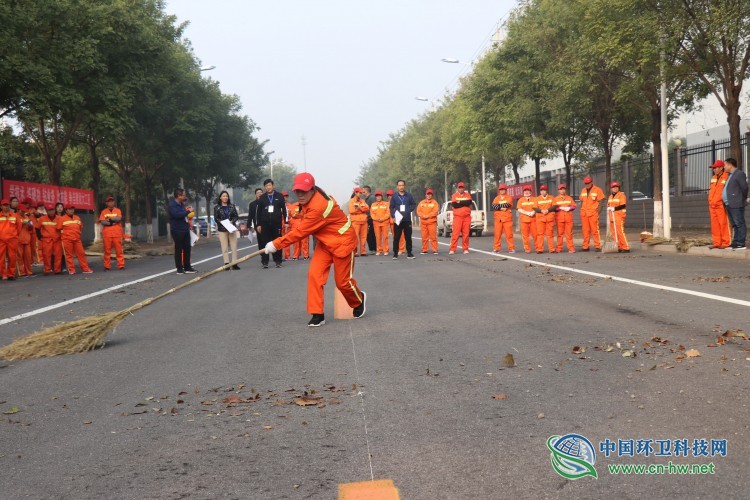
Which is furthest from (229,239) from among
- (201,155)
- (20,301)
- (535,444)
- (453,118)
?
(453,118)

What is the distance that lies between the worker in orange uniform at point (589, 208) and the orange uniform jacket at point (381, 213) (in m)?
5.38

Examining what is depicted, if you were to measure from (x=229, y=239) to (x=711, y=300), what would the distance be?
1170 centimetres

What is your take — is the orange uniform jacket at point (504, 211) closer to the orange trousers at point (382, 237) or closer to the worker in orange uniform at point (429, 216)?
the worker in orange uniform at point (429, 216)

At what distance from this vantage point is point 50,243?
72.2 feet

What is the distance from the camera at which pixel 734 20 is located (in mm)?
18156

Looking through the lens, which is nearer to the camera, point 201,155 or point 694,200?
point 694,200

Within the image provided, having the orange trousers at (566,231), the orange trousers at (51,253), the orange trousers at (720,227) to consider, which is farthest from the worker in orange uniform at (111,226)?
the orange trousers at (720,227)

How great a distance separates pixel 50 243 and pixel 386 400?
1850 centimetres

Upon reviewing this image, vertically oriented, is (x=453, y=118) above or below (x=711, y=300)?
above

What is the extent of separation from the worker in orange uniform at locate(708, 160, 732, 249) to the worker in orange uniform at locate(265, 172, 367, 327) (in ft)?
38.4

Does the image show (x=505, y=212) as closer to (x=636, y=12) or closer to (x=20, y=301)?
(x=636, y=12)

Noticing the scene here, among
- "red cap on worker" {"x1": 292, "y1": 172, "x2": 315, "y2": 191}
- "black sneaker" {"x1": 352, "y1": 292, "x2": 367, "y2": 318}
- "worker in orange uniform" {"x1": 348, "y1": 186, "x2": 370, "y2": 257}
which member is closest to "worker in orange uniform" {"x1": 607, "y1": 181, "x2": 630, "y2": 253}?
"worker in orange uniform" {"x1": 348, "y1": 186, "x2": 370, "y2": 257}
